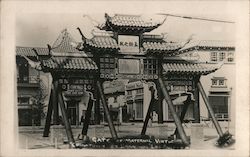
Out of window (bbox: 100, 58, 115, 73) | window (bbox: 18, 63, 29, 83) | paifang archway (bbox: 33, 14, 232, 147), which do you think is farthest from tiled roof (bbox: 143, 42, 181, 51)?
window (bbox: 18, 63, 29, 83)

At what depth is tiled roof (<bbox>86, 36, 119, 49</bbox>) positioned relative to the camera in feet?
4.19

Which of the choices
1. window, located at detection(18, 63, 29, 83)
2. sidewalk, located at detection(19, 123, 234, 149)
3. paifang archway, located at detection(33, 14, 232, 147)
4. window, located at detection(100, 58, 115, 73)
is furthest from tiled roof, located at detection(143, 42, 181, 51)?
window, located at detection(18, 63, 29, 83)

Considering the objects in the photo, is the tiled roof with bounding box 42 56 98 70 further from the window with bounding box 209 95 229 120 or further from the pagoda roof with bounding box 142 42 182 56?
the window with bounding box 209 95 229 120

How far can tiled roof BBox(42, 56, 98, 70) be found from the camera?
1266 mm

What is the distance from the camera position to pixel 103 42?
4.21 ft

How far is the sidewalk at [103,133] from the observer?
1.26 m

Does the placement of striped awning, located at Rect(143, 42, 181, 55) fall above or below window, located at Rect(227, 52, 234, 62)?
above

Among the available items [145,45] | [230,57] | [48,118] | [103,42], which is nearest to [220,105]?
[230,57]

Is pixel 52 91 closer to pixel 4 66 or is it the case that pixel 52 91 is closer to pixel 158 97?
pixel 4 66

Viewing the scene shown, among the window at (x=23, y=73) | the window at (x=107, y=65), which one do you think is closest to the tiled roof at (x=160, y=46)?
the window at (x=107, y=65)

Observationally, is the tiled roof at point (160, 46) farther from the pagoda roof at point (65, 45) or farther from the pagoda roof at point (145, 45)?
the pagoda roof at point (65, 45)

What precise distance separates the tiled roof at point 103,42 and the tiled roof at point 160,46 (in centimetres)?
8

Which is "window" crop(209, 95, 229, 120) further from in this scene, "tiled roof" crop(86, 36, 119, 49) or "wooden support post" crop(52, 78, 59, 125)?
"wooden support post" crop(52, 78, 59, 125)

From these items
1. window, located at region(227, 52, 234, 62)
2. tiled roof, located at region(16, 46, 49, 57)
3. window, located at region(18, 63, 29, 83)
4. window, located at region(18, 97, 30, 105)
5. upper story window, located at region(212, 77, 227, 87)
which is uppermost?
tiled roof, located at region(16, 46, 49, 57)
